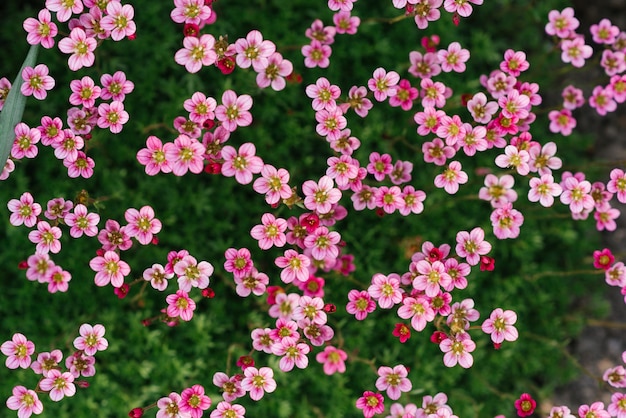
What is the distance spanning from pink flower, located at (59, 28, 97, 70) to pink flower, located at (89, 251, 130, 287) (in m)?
0.91

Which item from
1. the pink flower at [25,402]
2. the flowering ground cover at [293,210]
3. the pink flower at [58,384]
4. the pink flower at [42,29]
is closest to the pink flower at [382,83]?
the flowering ground cover at [293,210]

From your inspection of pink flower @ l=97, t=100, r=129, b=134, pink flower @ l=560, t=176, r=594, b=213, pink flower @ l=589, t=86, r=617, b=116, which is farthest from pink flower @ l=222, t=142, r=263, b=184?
pink flower @ l=589, t=86, r=617, b=116

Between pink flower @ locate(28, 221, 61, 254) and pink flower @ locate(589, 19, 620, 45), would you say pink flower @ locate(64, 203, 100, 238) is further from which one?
pink flower @ locate(589, 19, 620, 45)

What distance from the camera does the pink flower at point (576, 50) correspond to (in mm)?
3524

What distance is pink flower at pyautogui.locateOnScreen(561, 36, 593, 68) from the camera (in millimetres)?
3524

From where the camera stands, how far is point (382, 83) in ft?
10.3

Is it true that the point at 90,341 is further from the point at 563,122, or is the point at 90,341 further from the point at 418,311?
the point at 563,122

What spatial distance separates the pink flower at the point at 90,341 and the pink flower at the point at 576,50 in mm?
2950

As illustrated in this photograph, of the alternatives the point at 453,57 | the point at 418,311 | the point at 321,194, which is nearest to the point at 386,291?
the point at 418,311

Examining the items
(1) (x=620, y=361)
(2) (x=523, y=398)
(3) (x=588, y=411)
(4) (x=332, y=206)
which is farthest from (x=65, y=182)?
(1) (x=620, y=361)

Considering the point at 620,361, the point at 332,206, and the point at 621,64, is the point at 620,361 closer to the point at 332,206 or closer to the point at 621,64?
the point at 621,64

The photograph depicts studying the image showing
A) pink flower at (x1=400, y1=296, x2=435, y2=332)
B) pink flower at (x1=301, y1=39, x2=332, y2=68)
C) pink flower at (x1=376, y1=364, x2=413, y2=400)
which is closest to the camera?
pink flower at (x1=400, y1=296, x2=435, y2=332)

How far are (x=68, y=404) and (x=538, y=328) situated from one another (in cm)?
308

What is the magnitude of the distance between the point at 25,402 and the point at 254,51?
2.02 m
